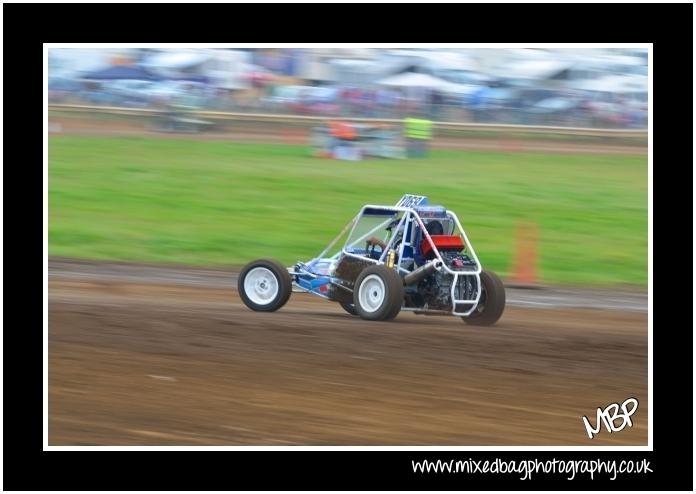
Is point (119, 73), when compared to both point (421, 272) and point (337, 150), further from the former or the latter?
point (421, 272)

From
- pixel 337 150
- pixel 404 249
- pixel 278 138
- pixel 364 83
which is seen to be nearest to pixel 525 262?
pixel 404 249

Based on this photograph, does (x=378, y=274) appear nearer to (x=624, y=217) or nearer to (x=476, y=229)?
(x=476, y=229)

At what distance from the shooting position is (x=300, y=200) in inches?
970

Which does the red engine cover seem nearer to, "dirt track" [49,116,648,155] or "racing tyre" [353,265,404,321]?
"racing tyre" [353,265,404,321]

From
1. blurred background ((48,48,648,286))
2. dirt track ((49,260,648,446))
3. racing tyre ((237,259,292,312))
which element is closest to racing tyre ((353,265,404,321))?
dirt track ((49,260,648,446))

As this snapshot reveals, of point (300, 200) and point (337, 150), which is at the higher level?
point (337, 150)

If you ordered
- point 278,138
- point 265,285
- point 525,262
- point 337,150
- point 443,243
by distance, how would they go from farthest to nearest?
point 278,138 → point 337,150 → point 525,262 → point 265,285 → point 443,243

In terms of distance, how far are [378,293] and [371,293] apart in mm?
118

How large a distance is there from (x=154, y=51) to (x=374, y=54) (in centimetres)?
705

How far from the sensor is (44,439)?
808 centimetres

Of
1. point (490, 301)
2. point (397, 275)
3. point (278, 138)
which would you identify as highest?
point (278, 138)

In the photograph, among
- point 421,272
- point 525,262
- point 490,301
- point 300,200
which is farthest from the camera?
point 300,200

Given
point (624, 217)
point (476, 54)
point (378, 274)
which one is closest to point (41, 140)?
point (378, 274)

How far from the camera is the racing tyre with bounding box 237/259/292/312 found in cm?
1307
